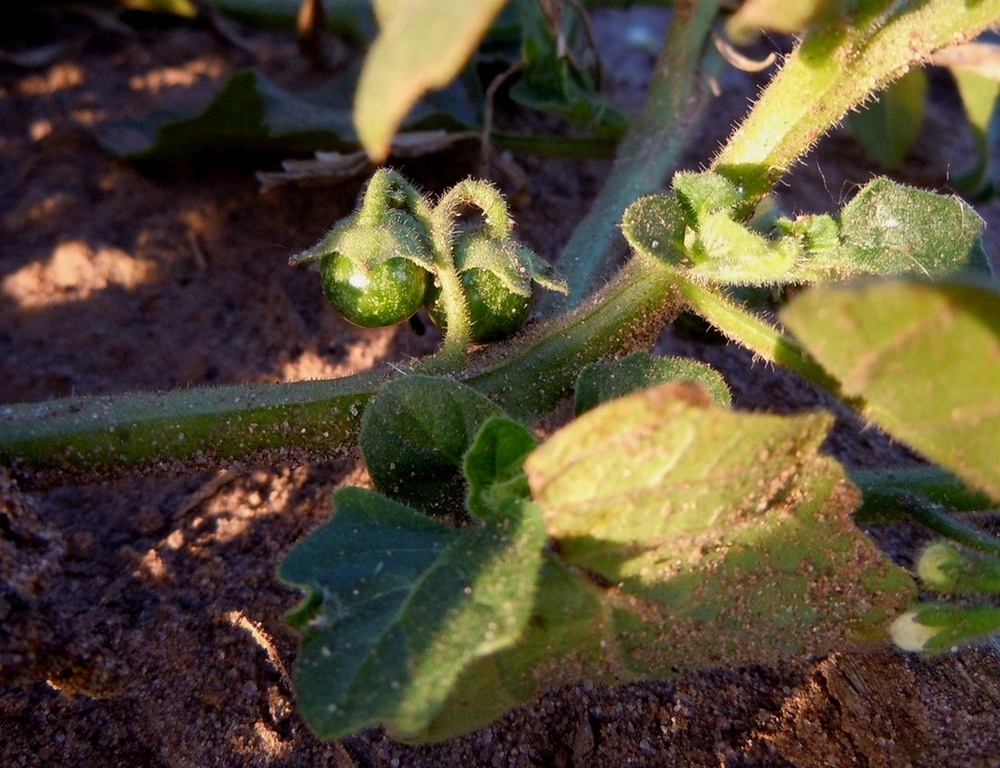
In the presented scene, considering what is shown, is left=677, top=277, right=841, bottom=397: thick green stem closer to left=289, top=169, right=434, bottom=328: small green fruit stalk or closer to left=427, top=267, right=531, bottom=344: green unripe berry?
left=427, top=267, right=531, bottom=344: green unripe berry

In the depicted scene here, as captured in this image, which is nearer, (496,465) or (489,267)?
(496,465)

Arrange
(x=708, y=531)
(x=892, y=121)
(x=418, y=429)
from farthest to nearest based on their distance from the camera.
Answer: (x=892, y=121) < (x=418, y=429) < (x=708, y=531)

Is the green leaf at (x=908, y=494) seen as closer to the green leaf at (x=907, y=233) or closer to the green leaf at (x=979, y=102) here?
the green leaf at (x=907, y=233)

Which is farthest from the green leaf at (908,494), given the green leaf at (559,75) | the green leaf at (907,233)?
the green leaf at (559,75)

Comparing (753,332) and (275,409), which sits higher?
(753,332)

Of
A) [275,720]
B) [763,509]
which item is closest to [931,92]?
[763,509]

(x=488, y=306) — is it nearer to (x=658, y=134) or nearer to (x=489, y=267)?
(x=489, y=267)

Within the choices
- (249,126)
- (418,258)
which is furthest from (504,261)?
(249,126)

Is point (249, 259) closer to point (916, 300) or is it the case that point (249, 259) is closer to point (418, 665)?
point (418, 665)

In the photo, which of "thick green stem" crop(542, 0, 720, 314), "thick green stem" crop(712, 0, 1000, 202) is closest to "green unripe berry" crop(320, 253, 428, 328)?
"thick green stem" crop(542, 0, 720, 314)
